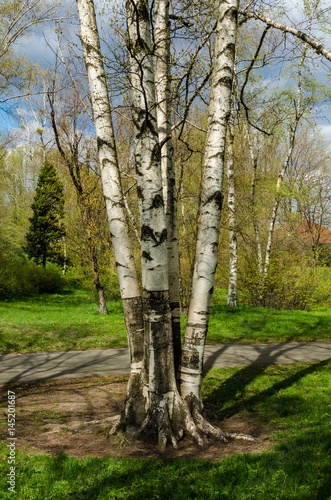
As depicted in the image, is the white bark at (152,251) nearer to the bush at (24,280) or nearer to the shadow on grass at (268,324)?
the shadow on grass at (268,324)

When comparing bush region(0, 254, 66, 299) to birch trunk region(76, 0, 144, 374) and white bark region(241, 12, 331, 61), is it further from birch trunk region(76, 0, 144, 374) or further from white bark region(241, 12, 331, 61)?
white bark region(241, 12, 331, 61)

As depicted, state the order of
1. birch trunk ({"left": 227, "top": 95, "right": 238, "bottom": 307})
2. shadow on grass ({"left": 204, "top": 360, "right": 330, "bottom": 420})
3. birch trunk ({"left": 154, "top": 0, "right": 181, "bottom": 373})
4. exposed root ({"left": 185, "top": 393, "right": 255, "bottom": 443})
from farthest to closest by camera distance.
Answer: birch trunk ({"left": 227, "top": 95, "right": 238, "bottom": 307}) → shadow on grass ({"left": 204, "top": 360, "right": 330, "bottom": 420}) → birch trunk ({"left": 154, "top": 0, "right": 181, "bottom": 373}) → exposed root ({"left": 185, "top": 393, "right": 255, "bottom": 443})

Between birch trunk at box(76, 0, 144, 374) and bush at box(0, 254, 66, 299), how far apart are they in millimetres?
15413

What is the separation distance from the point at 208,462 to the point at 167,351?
1.11 meters

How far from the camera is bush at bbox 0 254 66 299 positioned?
712 inches

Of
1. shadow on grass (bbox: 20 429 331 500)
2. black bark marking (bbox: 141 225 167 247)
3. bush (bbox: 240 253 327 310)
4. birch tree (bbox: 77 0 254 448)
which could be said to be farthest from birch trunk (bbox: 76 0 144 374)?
bush (bbox: 240 253 327 310)

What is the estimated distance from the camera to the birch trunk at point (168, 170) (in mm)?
4406

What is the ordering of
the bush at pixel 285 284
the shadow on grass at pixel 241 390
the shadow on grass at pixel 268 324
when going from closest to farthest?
1. the shadow on grass at pixel 241 390
2. the shadow on grass at pixel 268 324
3. the bush at pixel 285 284

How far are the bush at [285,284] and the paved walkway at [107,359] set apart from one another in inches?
180

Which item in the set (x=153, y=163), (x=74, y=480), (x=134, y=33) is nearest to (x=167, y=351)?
(x=74, y=480)

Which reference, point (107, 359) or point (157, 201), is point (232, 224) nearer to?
point (107, 359)

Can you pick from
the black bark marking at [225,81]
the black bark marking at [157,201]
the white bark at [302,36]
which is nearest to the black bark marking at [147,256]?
the black bark marking at [157,201]

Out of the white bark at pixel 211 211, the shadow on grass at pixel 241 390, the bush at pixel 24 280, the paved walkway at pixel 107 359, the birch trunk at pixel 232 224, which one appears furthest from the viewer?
the bush at pixel 24 280

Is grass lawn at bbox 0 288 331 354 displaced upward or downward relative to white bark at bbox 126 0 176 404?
downward
